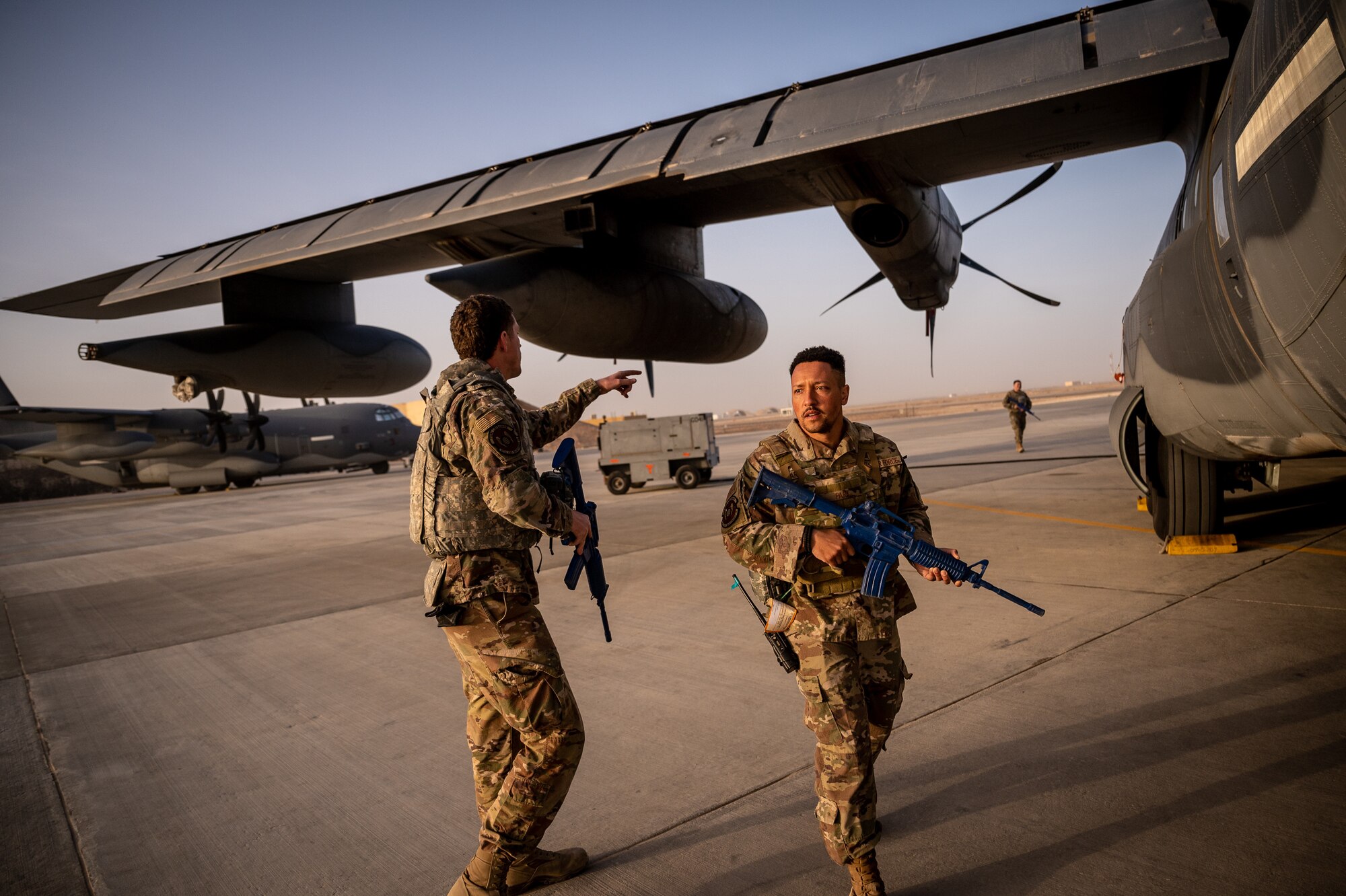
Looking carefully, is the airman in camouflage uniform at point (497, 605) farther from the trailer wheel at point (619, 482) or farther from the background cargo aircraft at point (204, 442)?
the background cargo aircraft at point (204, 442)

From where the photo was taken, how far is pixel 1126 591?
19.1 ft

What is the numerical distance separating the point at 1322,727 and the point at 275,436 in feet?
111

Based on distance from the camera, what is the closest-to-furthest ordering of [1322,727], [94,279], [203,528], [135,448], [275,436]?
[1322,727] < [94,279] < [203,528] < [135,448] < [275,436]

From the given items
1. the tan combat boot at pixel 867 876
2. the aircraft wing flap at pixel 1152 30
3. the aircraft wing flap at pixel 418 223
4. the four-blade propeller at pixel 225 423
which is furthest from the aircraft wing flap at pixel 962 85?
the four-blade propeller at pixel 225 423

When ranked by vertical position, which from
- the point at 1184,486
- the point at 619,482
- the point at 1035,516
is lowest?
the point at 619,482

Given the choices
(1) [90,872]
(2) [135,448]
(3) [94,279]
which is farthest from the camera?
(2) [135,448]

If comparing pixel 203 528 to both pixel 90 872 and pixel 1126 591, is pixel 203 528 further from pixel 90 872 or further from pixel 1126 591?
pixel 1126 591

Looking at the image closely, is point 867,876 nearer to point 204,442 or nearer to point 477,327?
point 477,327

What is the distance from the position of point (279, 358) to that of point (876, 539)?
9044mm

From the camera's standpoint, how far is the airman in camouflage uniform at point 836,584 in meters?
2.45

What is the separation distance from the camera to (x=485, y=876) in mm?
2574

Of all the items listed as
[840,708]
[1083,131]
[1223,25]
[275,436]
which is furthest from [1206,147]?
[275,436]

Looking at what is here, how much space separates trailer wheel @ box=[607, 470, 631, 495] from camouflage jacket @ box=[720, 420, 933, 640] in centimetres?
1510

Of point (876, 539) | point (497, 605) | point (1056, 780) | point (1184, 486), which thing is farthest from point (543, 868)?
point (1184, 486)
